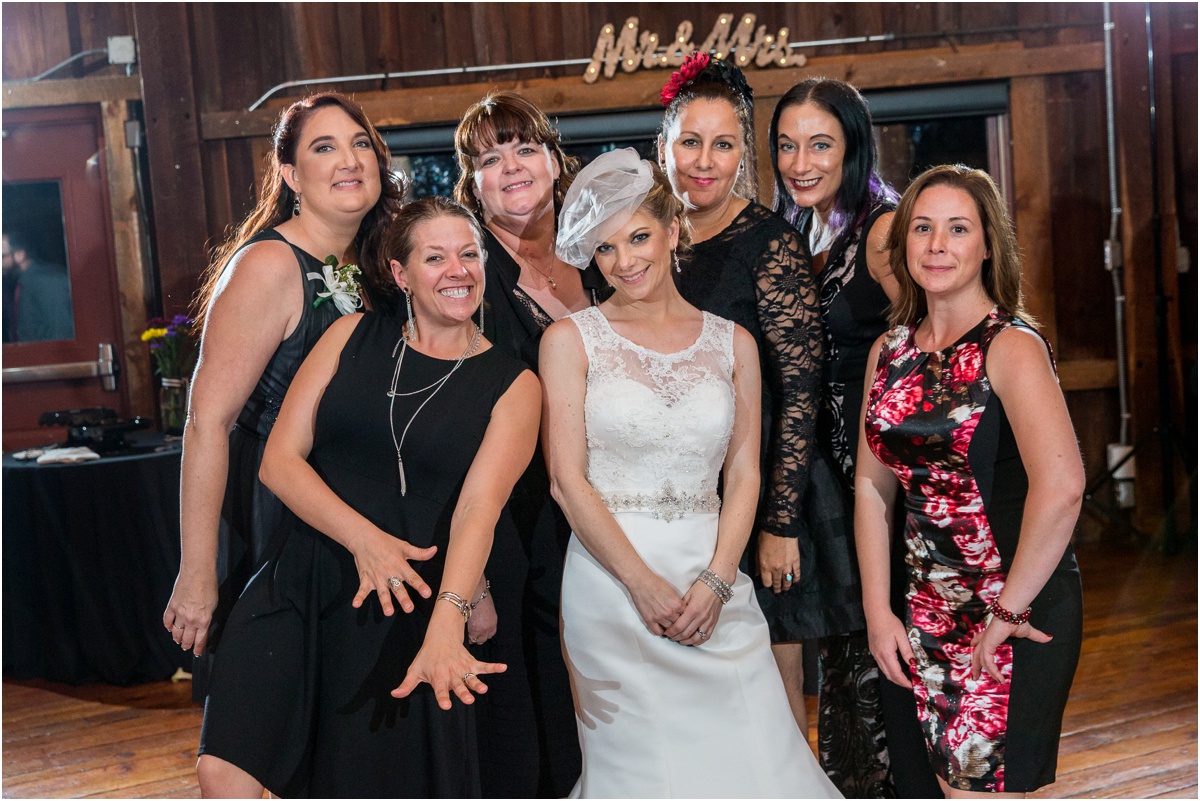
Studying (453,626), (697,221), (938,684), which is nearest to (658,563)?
(453,626)

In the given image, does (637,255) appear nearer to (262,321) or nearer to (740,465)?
(740,465)

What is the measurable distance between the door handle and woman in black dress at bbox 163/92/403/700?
13.7 ft

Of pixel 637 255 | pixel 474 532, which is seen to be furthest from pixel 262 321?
pixel 637 255

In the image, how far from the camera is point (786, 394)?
→ 2.52 m

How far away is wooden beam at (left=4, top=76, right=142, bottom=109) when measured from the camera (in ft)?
20.3

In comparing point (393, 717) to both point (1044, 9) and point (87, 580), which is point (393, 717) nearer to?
point (87, 580)

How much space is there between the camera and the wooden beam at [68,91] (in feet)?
20.3

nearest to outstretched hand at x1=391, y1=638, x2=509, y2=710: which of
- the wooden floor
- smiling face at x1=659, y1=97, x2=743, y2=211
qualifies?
smiling face at x1=659, y1=97, x2=743, y2=211

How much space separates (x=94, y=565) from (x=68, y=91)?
3.05 meters

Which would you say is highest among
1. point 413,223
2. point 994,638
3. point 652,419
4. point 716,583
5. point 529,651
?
point 413,223

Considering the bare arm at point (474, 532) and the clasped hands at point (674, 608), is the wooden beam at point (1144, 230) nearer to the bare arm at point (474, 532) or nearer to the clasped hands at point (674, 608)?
the clasped hands at point (674, 608)

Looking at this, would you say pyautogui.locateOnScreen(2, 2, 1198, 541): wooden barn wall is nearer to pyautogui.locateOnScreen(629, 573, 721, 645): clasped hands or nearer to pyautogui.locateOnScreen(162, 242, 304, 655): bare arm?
pyautogui.locateOnScreen(162, 242, 304, 655): bare arm

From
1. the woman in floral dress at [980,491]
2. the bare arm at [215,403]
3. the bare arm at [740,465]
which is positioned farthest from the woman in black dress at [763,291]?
the bare arm at [215,403]

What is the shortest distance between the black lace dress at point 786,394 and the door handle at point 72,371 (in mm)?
4839
